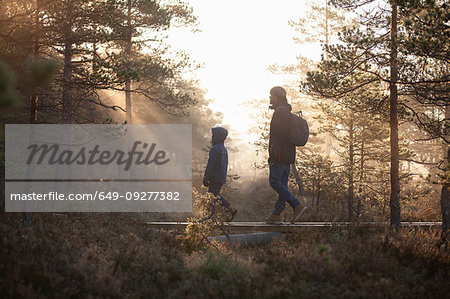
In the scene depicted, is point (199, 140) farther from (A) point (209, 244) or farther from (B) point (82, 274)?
(B) point (82, 274)

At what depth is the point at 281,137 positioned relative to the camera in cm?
765

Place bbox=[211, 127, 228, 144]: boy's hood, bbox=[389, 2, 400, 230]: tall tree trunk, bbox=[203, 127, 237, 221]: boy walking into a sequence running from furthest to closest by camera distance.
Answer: bbox=[211, 127, 228, 144]: boy's hood
bbox=[203, 127, 237, 221]: boy walking
bbox=[389, 2, 400, 230]: tall tree trunk

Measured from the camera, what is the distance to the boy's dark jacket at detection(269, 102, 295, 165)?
24.9 feet

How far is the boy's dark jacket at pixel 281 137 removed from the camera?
24.9ft

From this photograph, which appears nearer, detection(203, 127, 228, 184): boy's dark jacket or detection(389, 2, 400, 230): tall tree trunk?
detection(389, 2, 400, 230): tall tree trunk

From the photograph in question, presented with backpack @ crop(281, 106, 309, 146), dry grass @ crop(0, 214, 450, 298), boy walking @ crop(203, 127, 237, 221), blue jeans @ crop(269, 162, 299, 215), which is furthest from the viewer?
boy walking @ crop(203, 127, 237, 221)

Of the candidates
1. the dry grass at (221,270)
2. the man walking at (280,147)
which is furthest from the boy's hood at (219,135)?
the dry grass at (221,270)

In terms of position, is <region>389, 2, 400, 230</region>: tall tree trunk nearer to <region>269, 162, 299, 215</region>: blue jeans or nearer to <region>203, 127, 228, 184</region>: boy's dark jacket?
<region>269, 162, 299, 215</region>: blue jeans

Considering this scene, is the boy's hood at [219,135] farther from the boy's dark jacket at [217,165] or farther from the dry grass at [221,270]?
the dry grass at [221,270]

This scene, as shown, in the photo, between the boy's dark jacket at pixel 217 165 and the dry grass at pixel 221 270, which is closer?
the dry grass at pixel 221 270

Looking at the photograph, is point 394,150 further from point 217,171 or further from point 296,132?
point 217,171

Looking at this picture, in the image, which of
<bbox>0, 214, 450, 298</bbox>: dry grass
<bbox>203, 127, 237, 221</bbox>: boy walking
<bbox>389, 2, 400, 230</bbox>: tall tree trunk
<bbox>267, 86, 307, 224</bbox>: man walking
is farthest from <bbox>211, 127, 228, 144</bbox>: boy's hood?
<bbox>389, 2, 400, 230</bbox>: tall tree trunk

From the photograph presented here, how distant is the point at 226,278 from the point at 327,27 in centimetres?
2420

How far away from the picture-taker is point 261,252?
6.49 m
